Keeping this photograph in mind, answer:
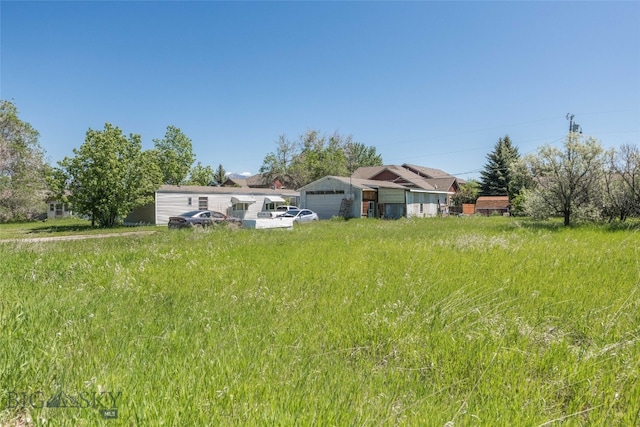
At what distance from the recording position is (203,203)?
2997cm

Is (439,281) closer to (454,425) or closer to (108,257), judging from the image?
(454,425)

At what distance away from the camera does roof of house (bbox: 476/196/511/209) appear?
43844 millimetres

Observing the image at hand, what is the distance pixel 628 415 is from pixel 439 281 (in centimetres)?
323

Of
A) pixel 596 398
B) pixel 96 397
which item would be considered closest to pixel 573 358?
pixel 596 398

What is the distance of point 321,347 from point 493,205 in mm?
47589

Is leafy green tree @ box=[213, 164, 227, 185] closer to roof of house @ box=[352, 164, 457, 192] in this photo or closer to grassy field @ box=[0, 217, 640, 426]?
roof of house @ box=[352, 164, 457, 192]

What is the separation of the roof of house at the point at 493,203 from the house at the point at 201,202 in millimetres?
28439

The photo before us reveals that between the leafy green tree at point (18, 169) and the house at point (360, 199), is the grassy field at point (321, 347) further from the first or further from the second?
the leafy green tree at point (18, 169)

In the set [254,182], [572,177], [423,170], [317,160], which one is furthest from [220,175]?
[572,177]

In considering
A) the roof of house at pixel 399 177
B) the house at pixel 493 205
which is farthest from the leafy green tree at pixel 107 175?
the house at pixel 493 205

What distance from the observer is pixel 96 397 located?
2.17 metres

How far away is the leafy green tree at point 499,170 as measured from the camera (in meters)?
47.9

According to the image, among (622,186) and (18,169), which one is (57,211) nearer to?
(18,169)

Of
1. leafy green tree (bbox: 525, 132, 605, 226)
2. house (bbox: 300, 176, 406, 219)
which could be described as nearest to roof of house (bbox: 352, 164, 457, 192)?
house (bbox: 300, 176, 406, 219)
